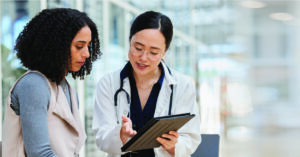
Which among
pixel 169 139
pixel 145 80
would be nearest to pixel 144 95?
pixel 145 80

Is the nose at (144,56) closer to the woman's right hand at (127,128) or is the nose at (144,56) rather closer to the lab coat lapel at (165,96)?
the lab coat lapel at (165,96)

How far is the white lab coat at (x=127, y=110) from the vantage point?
1.85 metres

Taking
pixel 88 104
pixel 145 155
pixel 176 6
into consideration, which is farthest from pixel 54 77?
pixel 176 6

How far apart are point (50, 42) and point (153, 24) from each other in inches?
27.3

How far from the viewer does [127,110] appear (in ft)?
6.33

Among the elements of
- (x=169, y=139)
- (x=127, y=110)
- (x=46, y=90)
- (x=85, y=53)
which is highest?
(x=85, y=53)

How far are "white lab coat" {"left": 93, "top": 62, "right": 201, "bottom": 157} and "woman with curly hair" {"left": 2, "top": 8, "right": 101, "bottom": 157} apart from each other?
15.6 inches

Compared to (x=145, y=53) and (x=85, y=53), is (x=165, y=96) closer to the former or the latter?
(x=145, y=53)

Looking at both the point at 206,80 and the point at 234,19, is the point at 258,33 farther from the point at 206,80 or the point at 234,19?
the point at 206,80

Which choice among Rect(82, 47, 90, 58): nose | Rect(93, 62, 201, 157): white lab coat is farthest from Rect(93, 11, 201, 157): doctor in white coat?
Rect(82, 47, 90, 58): nose

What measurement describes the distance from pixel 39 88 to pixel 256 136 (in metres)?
13.5

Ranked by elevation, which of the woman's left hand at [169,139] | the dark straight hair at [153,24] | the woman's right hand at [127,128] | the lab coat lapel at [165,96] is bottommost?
the woman's left hand at [169,139]

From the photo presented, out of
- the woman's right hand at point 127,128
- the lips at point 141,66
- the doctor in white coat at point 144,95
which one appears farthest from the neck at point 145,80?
the woman's right hand at point 127,128

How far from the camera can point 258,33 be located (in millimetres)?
16062
